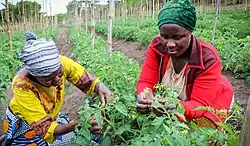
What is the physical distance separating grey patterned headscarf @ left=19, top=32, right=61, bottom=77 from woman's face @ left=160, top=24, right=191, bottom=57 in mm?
820

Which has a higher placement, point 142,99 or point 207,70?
point 207,70

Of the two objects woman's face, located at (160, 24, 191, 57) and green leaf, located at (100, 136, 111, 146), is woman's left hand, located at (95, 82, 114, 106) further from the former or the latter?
woman's face, located at (160, 24, 191, 57)

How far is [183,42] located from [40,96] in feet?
4.15

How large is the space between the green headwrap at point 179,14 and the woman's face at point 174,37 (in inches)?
1.2

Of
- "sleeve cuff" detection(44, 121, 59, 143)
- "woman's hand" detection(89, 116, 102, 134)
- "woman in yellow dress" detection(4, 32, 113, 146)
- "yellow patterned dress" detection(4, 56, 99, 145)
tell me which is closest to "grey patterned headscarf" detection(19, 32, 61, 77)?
"woman in yellow dress" detection(4, 32, 113, 146)

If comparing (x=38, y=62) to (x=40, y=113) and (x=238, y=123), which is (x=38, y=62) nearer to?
(x=40, y=113)

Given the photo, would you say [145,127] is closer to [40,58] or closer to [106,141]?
[106,141]

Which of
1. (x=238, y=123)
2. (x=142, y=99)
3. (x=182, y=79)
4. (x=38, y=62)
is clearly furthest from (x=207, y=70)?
(x=238, y=123)

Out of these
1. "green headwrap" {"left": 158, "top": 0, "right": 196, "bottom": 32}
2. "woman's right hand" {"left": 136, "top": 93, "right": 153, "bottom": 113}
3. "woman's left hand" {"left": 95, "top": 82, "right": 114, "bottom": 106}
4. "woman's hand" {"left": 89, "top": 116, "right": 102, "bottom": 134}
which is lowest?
"woman's hand" {"left": 89, "top": 116, "right": 102, "bottom": 134}

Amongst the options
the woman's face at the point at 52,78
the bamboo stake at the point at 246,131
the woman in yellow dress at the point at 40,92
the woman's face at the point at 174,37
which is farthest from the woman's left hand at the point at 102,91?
the bamboo stake at the point at 246,131

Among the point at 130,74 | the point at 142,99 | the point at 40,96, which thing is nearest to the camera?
the point at 142,99

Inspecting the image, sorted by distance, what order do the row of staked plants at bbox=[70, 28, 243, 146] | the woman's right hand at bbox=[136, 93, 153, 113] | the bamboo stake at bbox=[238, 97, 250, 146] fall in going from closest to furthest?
1. the bamboo stake at bbox=[238, 97, 250, 146]
2. the row of staked plants at bbox=[70, 28, 243, 146]
3. the woman's right hand at bbox=[136, 93, 153, 113]

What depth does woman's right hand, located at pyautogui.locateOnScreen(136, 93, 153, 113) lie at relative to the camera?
1766mm

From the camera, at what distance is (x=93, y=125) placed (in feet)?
6.45
